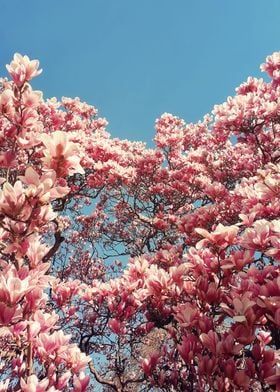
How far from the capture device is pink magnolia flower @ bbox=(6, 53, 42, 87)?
95.7 inches

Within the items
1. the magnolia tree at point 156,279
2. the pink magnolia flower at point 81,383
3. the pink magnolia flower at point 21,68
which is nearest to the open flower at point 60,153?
the magnolia tree at point 156,279

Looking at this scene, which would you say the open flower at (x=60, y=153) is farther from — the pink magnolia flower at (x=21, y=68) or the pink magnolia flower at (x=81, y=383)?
the pink magnolia flower at (x=81, y=383)

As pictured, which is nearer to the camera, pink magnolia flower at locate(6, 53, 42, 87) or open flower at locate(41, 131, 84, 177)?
open flower at locate(41, 131, 84, 177)

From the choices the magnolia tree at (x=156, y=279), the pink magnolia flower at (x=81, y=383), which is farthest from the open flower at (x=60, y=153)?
the pink magnolia flower at (x=81, y=383)

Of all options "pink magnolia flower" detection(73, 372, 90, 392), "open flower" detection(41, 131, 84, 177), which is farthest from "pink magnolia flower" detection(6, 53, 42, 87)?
"pink magnolia flower" detection(73, 372, 90, 392)

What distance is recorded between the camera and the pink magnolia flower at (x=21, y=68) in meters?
2.43

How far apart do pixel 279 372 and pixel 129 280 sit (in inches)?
72.2

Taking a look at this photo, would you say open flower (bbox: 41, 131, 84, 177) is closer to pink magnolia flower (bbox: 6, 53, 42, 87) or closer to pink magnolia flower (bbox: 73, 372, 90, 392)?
pink magnolia flower (bbox: 6, 53, 42, 87)

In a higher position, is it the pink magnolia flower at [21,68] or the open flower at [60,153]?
the pink magnolia flower at [21,68]

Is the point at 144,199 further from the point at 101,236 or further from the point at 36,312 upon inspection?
the point at 36,312

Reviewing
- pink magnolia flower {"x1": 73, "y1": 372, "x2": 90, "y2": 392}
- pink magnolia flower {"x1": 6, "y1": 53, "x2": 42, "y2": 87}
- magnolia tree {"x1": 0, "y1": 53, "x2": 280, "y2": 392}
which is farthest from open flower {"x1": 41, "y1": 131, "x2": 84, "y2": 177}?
pink magnolia flower {"x1": 73, "y1": 372, "x2": 90, "y2": 392}

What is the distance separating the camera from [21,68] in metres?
2.43

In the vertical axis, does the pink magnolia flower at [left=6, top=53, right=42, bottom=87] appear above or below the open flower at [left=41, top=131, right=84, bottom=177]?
above

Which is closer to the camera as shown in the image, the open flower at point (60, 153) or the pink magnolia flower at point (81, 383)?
the open flower at point (60, 153)
